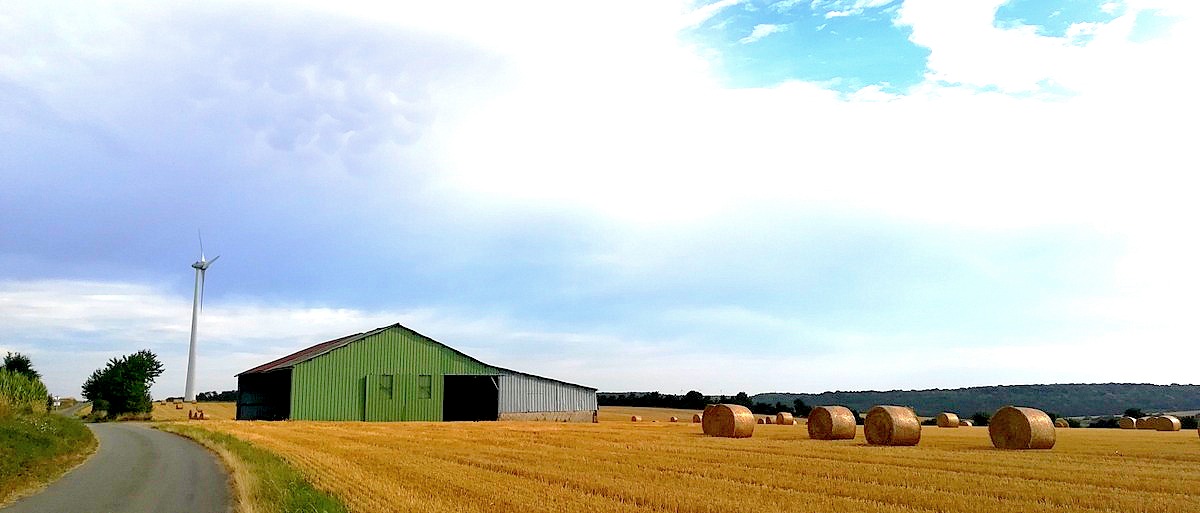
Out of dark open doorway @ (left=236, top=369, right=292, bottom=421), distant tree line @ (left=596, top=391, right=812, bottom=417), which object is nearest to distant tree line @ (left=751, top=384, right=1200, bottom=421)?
distant tree line @ (left=596, top=391, right=812, bottom=417)

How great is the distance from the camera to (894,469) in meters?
17.7

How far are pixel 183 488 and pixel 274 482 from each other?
7.91ft

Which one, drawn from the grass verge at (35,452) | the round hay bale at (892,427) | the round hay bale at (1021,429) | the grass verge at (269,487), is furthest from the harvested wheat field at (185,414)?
the round hay bale at (1021,429)

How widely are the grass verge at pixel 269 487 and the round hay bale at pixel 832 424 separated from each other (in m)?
20.1

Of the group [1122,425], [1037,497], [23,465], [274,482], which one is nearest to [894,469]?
[1037,497]

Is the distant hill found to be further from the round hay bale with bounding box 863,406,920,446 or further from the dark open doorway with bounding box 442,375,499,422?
the round hay bale with bounding box 863,406,920,446

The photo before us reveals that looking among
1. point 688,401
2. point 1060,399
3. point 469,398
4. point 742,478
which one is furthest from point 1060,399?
point 742,478

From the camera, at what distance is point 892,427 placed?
93.0ft

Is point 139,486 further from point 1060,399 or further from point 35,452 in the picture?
point 1060,399

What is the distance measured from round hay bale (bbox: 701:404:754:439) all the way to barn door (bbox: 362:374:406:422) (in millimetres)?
25537

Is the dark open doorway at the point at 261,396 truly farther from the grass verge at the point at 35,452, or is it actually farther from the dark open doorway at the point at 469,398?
the grass verge at the point at 35,452

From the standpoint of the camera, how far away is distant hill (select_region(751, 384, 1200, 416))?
459 ft

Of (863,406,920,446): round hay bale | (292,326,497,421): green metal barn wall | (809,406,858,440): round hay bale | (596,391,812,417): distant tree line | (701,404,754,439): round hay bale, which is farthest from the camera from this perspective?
(596,391,812,417): distant tree line

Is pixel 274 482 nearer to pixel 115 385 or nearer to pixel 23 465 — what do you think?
pixel 23 465
